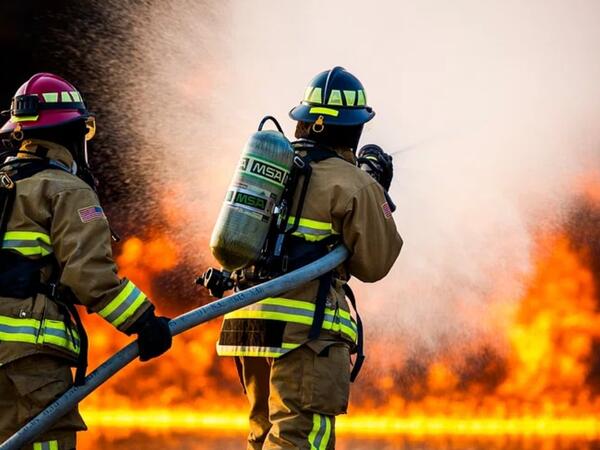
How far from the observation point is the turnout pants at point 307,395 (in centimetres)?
510

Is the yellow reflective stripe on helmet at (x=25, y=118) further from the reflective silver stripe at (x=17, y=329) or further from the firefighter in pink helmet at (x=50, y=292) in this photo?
the reflective silver stripe at (x=17, y=329)

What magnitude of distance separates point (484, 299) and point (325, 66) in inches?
112

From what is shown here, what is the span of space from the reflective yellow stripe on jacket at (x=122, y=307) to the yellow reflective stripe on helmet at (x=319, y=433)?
0.99m

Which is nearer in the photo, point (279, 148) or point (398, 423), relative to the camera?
point (279, 148)

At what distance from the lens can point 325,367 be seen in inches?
204

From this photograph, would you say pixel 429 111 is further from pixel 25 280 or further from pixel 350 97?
pixel 25 280

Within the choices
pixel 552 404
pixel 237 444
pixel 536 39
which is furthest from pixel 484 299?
pixel 237 444

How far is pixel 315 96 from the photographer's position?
5562 millimetres

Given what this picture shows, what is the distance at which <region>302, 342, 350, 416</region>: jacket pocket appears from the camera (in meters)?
5.12

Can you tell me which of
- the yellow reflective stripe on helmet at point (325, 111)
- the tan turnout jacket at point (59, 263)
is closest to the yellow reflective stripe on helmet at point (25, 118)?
the tan turnout jacket at point (59, 263)

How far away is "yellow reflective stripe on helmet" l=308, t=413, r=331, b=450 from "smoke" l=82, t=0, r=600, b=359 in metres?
6.60

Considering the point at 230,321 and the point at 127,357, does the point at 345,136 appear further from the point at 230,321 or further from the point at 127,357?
the point at 127,357

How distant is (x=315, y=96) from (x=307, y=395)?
4.60 ft

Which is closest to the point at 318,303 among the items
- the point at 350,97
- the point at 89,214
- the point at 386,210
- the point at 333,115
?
the point at 386,210
